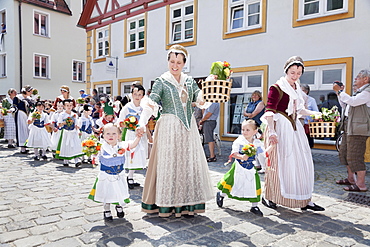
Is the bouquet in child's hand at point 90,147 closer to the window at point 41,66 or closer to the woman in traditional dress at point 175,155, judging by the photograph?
the woman in traditional dress at point 175,155

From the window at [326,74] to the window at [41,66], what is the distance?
19.0m

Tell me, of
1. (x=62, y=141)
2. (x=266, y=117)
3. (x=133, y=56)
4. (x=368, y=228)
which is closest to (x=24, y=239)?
(x=266, y=117)

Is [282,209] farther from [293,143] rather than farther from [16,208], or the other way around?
[16,208]

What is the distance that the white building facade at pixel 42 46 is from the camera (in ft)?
69.8

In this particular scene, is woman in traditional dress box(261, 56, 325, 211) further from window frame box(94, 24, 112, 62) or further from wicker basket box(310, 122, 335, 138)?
window frame box(94, 24, 112, 62)

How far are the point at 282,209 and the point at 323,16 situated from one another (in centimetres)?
716

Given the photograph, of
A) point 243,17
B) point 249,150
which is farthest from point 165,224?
point 243,17

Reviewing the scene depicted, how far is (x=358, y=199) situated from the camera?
15.9 ft

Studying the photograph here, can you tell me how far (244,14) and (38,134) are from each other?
7.84 meters

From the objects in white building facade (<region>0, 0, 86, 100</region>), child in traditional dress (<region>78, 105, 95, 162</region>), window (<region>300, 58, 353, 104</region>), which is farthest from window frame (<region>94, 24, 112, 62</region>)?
window (<region>300, 58, 353, 104</region>)

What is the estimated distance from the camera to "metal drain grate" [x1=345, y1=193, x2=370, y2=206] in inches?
184

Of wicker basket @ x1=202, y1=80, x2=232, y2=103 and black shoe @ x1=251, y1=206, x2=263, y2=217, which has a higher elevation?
wicker basket @ x1=202, y1=80, x2=232, y2=103

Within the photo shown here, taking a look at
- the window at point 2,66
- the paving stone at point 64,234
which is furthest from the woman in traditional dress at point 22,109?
the window at point 2,66

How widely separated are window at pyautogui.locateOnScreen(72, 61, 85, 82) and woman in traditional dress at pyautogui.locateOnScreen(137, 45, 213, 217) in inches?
887
